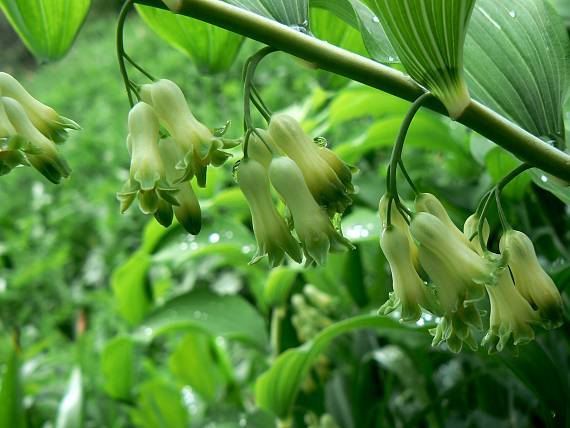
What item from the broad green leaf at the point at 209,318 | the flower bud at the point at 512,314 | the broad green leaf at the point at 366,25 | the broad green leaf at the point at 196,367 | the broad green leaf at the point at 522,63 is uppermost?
the broad green leaf at the point at 522,63

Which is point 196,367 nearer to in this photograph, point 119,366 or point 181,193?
point 119,366

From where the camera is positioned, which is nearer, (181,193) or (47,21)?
(181,193)

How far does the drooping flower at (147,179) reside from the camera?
23.9 inches

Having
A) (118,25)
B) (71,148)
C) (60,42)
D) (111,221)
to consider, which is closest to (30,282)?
(111,221)

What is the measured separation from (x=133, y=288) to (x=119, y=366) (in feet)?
0.55

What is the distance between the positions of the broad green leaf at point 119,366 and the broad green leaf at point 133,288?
97mm

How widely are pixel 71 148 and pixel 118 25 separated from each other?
379cm

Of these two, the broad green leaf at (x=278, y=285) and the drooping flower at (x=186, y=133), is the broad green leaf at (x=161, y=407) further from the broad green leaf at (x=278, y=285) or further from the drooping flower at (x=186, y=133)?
the drooping flower at (x=186, y=133)

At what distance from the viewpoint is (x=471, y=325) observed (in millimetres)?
631

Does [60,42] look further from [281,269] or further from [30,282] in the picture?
[30,282]

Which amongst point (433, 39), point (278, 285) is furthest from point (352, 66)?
point (278, 285)

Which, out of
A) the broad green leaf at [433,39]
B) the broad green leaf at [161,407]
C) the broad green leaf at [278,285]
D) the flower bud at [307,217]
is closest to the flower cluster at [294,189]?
the flower bud at [307,217]

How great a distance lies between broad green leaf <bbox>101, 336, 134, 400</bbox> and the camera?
1488mm

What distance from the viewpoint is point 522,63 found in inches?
29.5
